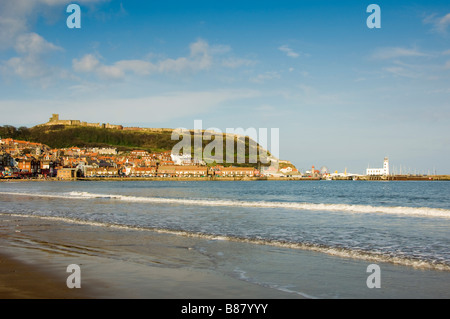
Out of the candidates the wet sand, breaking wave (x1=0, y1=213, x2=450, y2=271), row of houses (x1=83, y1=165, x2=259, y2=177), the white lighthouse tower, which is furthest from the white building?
the wet sand

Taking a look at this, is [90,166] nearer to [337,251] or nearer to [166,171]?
[166,171]

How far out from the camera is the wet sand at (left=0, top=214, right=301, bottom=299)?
5.62 m

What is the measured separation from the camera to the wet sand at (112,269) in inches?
221

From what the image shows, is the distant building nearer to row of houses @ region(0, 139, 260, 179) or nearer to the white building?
row of houses @ region(0, 139, 260, 179)

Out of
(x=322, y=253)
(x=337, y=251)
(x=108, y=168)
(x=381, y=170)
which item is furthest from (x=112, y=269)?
(x=381, y=170)

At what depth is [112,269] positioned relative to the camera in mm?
7129

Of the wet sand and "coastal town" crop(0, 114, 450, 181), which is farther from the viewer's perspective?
"coastal town" crop(0, 114, 450, 181)

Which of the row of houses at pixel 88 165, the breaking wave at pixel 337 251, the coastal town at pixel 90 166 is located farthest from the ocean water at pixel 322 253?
the row of houses at pixel 88 165

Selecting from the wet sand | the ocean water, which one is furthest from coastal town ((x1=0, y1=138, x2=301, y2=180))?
the wet sand

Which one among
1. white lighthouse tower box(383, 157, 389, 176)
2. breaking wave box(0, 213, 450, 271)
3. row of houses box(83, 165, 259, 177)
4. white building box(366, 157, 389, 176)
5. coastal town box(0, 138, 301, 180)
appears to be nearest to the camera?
breaking wave box(0, 213, 450, 271)

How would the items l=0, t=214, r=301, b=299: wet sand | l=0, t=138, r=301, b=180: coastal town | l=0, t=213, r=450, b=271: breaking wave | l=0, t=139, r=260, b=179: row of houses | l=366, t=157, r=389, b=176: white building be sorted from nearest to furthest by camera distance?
l=0, t=214, r=301, b=299: wet sand
l=0, t=213, r=450, b=271: breaking wave
l=0, t=138, r=301, b=180: coastal town
l=0, t=139, r=260, b=179: row of houses
l=366, t=157, r=389, b=176: white building

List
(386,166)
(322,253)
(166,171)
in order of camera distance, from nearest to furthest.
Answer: (322,253) → (166,171) → (386,166)

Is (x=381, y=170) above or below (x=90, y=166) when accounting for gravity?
below
